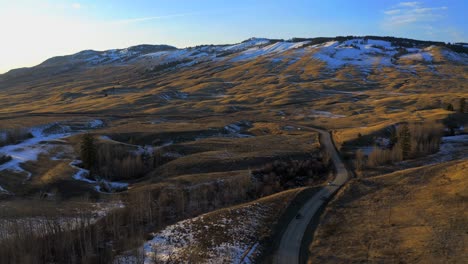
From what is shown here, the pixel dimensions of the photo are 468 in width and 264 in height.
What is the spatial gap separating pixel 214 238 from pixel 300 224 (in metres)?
8.51

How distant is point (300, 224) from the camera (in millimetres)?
40344

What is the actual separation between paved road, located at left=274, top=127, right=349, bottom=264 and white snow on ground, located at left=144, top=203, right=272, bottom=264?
2.54 meters

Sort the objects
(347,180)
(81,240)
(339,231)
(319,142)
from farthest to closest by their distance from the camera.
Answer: (319,142), (347,180), (81,240), (339,231)

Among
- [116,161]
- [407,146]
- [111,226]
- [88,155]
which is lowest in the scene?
[111,226]

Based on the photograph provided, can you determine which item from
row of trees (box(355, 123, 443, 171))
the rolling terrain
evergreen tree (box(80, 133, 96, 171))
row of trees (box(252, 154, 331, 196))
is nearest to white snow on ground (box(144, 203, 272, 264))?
the rolling terrain

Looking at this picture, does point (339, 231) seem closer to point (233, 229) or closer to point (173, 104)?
point (233, 229)

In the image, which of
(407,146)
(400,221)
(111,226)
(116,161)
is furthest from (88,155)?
(407,146)

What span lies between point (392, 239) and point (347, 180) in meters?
21.0

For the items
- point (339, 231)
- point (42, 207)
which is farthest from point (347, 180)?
point (42, 207)

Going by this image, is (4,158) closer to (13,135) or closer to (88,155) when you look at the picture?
(88,155)

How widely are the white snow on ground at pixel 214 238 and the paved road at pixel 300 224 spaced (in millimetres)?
2540

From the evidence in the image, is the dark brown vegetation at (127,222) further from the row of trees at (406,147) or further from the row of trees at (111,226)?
the row of trees at (406,147)

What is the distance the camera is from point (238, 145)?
8075 cm

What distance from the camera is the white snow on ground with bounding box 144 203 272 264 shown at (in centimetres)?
3494
